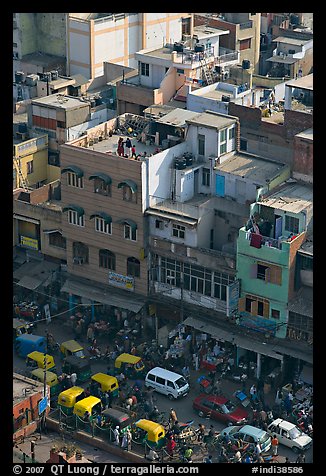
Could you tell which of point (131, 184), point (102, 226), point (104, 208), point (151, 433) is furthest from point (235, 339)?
point (104, 208)

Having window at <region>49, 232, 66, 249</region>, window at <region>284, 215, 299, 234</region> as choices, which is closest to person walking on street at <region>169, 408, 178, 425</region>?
window at <region>284, 215, 299, 234</region>

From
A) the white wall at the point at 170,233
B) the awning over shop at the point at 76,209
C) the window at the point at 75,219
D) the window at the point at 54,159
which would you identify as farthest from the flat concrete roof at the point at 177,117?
the window at the point at 54,159

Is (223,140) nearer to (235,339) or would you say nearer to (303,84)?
(303,84)

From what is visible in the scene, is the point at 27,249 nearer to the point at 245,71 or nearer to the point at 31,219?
the point at 31,219

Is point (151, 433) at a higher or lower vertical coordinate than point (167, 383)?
lower

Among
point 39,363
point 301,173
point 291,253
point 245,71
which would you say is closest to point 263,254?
point 291,253

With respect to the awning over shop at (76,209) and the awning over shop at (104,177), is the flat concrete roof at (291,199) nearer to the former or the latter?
the awning over shop at (104,177)

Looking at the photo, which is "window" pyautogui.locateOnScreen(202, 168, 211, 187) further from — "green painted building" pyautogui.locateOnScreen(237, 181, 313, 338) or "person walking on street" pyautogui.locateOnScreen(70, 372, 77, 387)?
"person walking on street" pyautogui.locateOnScreen(70, 372, 77, 387)
